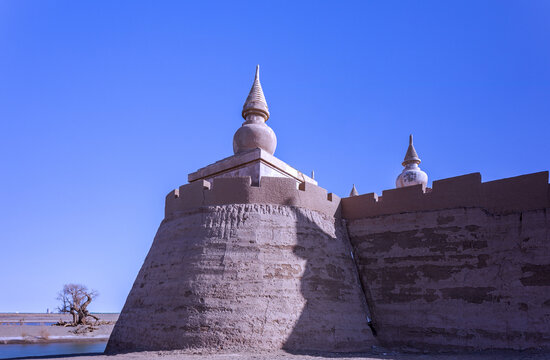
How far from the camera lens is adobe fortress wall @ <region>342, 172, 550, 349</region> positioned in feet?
26.8

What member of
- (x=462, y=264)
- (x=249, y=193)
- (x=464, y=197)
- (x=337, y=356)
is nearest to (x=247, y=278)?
(x=249, y=193)

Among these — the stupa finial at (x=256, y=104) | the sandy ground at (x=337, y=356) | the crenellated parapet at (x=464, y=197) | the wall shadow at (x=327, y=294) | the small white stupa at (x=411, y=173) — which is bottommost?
the sandy ground at (x=337, y=356)

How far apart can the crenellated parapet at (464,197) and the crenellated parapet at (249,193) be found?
1367 millimetres

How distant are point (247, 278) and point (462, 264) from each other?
4.96m

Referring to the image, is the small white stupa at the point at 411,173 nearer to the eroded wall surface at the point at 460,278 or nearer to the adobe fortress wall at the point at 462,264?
the adobe fortress wall at the point at 462,264

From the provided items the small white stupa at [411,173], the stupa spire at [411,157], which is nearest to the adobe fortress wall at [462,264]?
the small white stupa at [411,173]

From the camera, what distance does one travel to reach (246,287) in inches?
350

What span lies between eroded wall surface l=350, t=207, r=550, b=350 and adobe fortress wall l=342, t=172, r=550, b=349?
0.02m

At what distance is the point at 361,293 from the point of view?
33.7 feet

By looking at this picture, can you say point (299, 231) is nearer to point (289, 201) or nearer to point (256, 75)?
point (289, 201)

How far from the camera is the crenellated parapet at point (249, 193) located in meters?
10.4

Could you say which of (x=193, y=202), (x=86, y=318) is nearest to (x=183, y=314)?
(x=193, y=202)

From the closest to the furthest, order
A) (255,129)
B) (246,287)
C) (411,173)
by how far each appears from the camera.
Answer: (246,287), (255,129), (411,173)

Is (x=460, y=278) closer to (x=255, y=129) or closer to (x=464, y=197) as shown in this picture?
(x=464, y=197)
